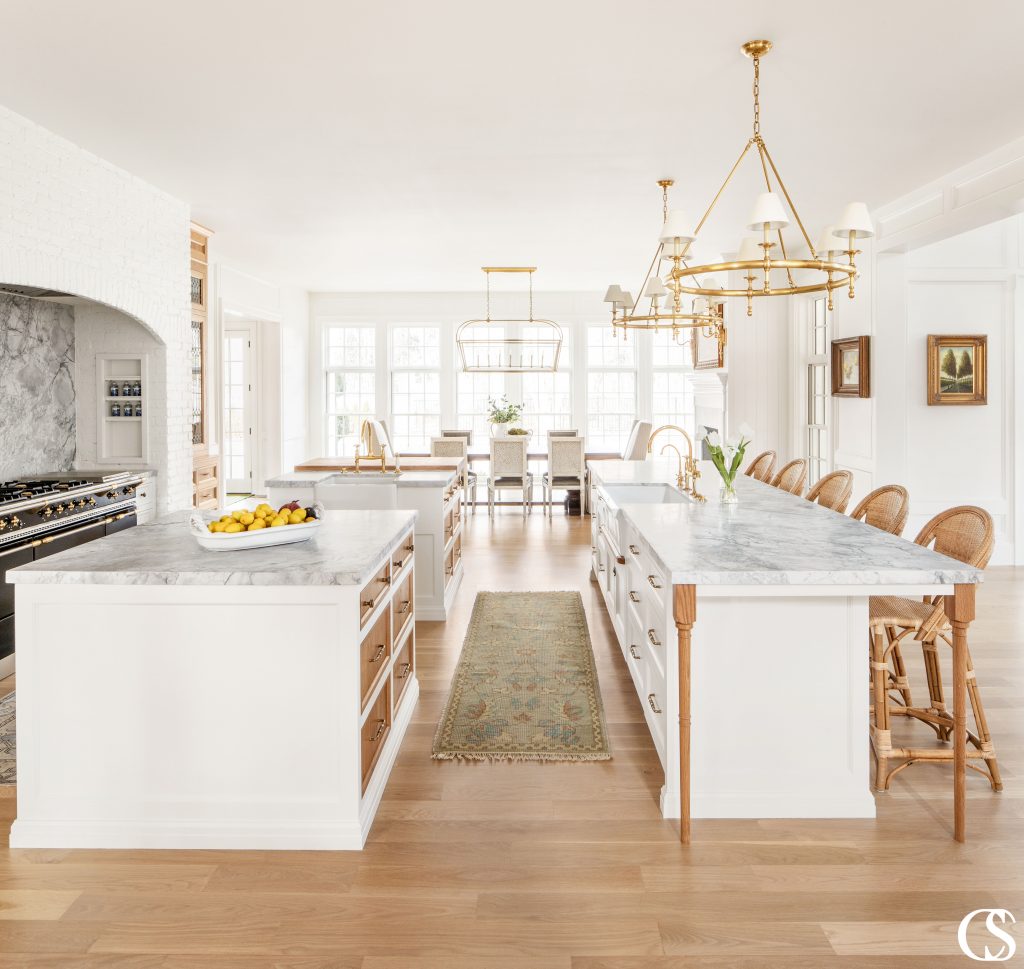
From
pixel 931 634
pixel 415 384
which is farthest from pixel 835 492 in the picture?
pixel 415 384

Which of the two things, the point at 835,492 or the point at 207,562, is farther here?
the point at 835,492

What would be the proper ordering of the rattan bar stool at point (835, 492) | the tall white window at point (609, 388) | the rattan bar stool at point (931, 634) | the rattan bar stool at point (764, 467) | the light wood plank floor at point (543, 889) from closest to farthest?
the light wood plank floor at point (543, 889) < the rattan bar stool at point (931, 634) < the rattan bar stool at point (835, 492) < the rattan bar stool at point (764, 467) < the tall white window at point (609, 388)

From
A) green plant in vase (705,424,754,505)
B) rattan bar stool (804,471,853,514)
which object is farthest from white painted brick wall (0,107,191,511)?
rattan bar stool (804,471,853,514)

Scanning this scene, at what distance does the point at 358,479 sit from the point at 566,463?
180 inches

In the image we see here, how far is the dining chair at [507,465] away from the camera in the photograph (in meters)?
9.59

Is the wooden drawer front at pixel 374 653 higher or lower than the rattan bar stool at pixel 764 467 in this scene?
lower

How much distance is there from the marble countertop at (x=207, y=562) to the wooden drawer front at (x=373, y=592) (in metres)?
0.08

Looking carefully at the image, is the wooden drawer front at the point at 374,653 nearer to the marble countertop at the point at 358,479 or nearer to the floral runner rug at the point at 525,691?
the floral runner rug at the point at 525,691

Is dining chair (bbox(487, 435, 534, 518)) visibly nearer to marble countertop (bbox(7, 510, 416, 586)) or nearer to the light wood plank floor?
marble countertop (bbox(7, 510, 416, 586))

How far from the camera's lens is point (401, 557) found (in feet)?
11.1

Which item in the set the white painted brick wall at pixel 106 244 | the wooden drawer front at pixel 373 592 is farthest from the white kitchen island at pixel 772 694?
the white painted brick wall at pixel 106 244

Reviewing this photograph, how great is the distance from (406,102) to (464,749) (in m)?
3.09

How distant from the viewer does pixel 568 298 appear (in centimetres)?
1150

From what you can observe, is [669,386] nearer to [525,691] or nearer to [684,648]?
[525,691]
